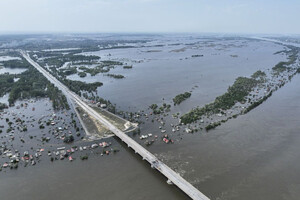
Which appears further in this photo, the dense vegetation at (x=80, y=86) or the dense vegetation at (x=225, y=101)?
the dense vegetation at (x=80, y=86)

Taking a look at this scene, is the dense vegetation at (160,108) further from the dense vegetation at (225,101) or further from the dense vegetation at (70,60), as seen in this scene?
the dense vegetation at (70,60)

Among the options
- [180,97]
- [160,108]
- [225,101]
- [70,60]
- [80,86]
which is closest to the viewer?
[160,108]

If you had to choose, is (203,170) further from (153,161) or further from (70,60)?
(70,60)

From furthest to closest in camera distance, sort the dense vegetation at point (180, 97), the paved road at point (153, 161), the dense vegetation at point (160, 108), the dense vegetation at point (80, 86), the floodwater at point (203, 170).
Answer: the dense vegetation at point (80, 86) → the dense vegetation at point (180, 97) → the dense vegetation at point (160, 108) → the floodwater at point (203, 170) → the paved road at point (153, 161)

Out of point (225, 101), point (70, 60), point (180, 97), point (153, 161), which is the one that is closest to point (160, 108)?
point (180, 97)

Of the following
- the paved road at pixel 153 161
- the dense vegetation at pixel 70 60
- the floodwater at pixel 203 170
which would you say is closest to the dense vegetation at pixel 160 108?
the floodwater at pixel 203 170

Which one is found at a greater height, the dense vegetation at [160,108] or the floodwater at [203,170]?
the dense vegetation at [160,108]

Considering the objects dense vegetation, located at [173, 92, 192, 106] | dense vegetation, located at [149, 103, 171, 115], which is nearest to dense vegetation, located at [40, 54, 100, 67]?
dense vegetation, located at [173, 92, 192, 106]

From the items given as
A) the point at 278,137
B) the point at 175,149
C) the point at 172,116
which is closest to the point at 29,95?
the point at 172,116

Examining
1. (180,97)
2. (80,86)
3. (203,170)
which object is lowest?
(203,170)
